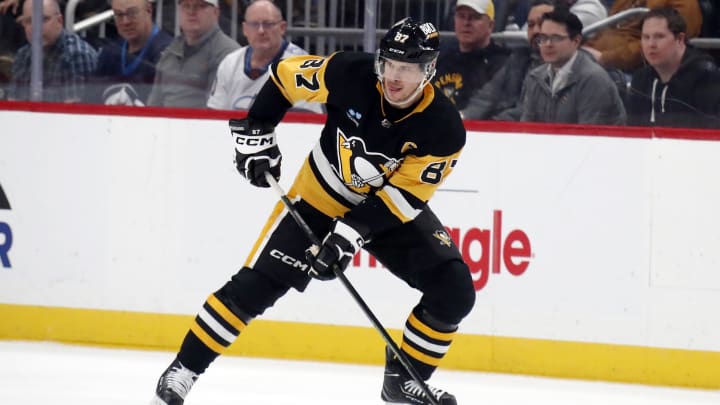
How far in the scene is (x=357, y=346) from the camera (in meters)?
4.73

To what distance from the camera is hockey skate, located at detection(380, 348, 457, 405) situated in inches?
145

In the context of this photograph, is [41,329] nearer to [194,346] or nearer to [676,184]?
[194,346]

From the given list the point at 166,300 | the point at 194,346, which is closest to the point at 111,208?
the point at 166,300

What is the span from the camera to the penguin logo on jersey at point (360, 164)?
3.51m

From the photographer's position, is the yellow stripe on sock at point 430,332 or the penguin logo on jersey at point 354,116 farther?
the yellow stripe on sock at point 430,332

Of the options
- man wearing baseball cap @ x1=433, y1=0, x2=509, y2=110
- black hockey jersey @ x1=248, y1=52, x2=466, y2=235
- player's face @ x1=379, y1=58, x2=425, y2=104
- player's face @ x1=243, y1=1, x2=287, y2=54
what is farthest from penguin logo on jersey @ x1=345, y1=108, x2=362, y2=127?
player's face @ x1=243, y1=1, x2=287, y2=54

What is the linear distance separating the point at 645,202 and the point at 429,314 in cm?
126

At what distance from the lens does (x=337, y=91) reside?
3531 mm

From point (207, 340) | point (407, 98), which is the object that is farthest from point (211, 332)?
point (407, 98)

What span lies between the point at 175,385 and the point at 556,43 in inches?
81.8

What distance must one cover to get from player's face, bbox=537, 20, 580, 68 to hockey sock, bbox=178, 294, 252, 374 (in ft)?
5.94

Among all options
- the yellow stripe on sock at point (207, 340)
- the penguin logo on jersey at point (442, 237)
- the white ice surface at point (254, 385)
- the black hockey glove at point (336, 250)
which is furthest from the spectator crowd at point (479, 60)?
the yellow stripe on sock at point (207, 340)

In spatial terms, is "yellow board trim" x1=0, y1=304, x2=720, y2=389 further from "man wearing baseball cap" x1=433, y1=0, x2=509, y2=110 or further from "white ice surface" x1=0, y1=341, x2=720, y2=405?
"man wearing baseball cap" x1=433, y1=0, x2=509, y2=110

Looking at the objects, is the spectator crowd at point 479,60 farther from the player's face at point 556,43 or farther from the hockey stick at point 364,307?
the hockey stick at point 364,307
